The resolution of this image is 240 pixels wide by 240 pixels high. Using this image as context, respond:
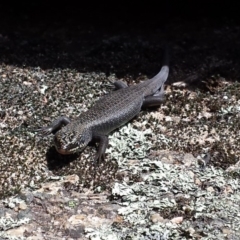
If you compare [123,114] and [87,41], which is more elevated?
[87,41]

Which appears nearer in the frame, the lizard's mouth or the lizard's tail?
the lizard's mouth

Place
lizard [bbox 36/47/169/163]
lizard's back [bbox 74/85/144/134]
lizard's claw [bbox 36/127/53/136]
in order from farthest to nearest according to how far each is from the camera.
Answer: lizard's back [bbox 74/85/144/134]
lizard's claw [bbox 36/127/53/136]
lizard [bbox 36/47/169/163]

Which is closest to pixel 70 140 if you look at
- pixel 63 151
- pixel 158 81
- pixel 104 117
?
pixel 63 151

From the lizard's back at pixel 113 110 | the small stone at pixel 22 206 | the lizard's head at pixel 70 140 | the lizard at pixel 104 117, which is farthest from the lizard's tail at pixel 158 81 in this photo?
the small stone at pixel 22 206

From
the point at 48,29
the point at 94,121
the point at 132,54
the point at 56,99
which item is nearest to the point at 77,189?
the point at 94,121

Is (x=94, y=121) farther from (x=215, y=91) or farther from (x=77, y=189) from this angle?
(x=215, y=91)

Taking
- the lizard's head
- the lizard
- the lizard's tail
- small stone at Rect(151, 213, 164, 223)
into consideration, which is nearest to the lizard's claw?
the lizard

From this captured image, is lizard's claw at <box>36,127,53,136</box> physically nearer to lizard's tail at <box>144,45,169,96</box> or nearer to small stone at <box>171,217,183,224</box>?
lizard's tail at <box>144,45,169,96</box>
